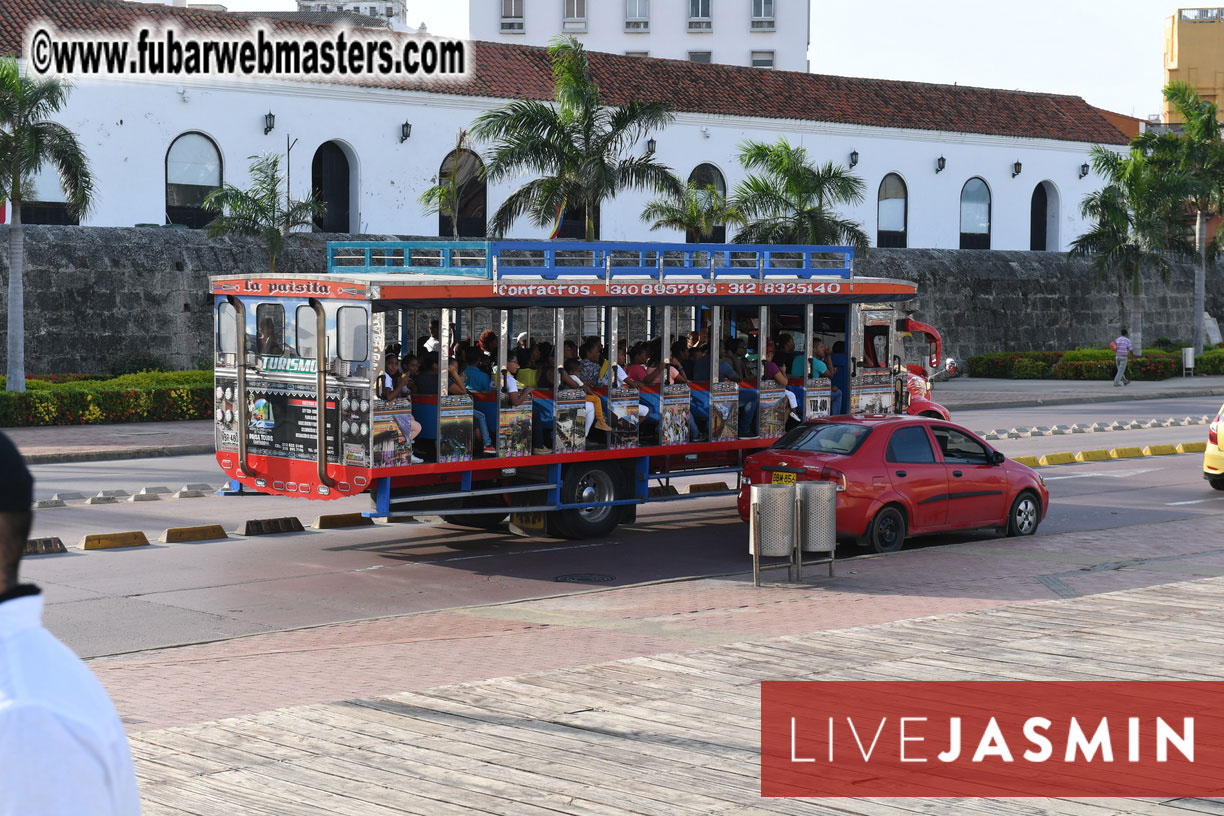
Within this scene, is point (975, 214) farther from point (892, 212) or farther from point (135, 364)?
point (135, 364)

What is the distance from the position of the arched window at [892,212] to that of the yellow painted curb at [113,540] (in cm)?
3608

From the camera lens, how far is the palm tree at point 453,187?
37.8 metres

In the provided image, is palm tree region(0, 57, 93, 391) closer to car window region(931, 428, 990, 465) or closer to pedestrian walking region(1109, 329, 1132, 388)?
car window region(931, 428, 990, 465)

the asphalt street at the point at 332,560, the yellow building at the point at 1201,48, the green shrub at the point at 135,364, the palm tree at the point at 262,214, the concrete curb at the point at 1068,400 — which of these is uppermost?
the yellow building at the point at 1201,48

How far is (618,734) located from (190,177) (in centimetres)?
2982

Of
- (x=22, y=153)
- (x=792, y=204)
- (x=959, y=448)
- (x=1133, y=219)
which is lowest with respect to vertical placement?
(x=959, y=448)

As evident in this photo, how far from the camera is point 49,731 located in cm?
248

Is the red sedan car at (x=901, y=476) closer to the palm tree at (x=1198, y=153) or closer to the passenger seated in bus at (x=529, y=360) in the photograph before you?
the passenger seated in bus at (x=529, y=360)

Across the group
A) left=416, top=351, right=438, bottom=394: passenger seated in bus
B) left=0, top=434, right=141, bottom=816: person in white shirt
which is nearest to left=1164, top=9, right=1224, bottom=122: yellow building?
left=416, top=351, right=438, bottom=394: passenger seated in bus

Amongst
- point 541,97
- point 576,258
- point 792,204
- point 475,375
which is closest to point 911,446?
point 576,258

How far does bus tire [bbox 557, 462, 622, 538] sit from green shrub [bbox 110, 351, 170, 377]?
17.3 meters

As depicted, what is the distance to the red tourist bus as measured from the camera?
14750 millimetres

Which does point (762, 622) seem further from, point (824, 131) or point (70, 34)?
point (824, 131)

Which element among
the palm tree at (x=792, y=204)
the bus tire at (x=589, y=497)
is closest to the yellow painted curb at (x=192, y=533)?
the bus tire at (x=589, y=497)
